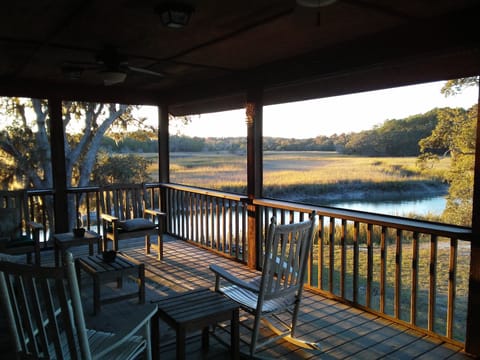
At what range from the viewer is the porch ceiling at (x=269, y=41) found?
2641mm

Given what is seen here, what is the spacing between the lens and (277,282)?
8.75 feet

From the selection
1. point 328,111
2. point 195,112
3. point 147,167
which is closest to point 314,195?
point 328,111

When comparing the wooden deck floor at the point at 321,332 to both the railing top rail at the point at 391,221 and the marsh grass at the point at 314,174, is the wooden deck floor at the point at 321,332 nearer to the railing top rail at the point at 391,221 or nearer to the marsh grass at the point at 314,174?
the railing top rail at the point at 391,221

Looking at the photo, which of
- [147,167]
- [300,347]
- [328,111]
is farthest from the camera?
[147,167]

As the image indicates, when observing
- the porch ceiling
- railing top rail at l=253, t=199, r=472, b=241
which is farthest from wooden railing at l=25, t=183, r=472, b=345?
the porch ceiling

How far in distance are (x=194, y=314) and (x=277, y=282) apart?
0.67 metres

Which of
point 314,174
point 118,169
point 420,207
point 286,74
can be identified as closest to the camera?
point 286,74

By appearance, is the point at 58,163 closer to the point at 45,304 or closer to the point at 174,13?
the point at 174,13

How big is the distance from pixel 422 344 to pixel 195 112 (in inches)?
181

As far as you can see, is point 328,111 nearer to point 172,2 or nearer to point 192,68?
point 192,68

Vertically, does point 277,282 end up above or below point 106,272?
above

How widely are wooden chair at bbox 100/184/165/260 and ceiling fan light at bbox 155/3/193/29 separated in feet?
9.14

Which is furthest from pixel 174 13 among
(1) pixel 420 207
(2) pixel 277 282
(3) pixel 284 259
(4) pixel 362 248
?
(4) pixel 362 248

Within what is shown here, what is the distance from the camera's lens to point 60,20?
2.88m
